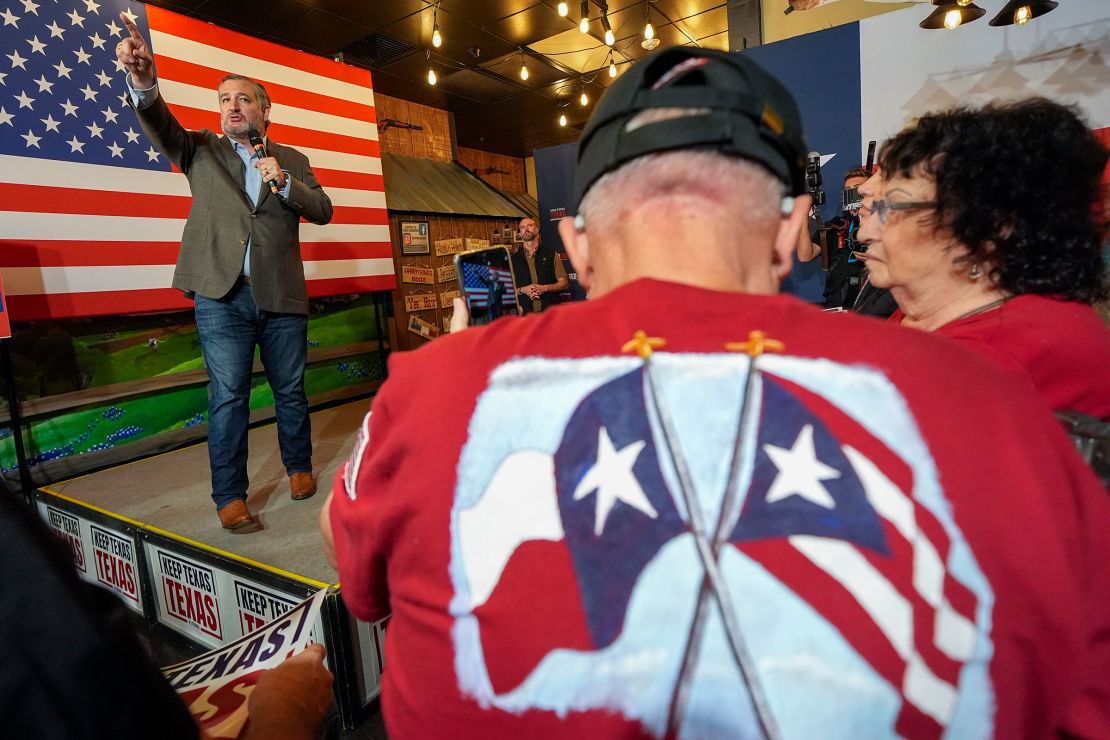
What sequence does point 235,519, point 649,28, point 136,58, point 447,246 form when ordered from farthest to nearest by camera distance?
point 447,246 → point 649,28 → point 235,519 → point 136,58

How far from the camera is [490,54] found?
20.2 feet

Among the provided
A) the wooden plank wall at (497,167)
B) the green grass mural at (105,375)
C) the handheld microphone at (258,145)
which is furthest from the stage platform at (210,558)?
the wooden plank wall at (497,167)

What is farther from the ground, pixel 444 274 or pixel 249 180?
pixel 249 180

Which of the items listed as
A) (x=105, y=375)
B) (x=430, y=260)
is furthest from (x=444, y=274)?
(x=105, y=375)

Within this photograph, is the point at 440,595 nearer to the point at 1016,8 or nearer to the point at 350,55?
the point at 1016,8

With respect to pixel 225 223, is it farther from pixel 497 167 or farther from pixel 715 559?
pixel 497 167

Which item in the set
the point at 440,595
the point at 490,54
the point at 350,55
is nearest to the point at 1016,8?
the point at 440,595

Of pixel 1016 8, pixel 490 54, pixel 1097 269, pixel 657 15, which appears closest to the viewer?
pixel 1097 269

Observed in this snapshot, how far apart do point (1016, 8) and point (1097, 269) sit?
2.82m

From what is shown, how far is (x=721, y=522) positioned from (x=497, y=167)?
33.9ft

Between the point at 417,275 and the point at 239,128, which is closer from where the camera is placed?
the point at 239,128

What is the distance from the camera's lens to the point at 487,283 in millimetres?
1040

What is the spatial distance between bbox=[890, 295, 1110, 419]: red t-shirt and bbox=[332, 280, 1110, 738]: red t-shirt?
538 mm

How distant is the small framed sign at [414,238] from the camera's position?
6707 millimetres
